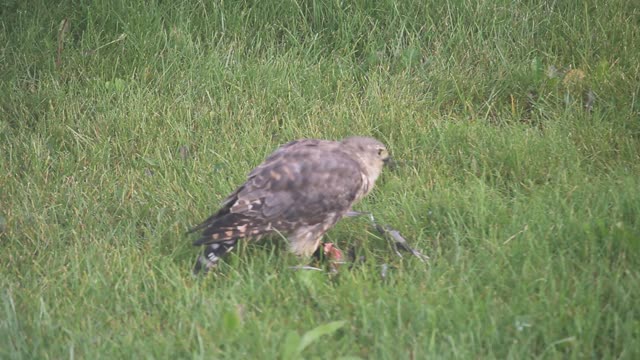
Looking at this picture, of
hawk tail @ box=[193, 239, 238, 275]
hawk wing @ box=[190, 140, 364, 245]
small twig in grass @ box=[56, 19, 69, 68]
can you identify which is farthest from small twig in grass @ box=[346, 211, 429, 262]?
small twig in grass @ box=[56, 19, 69, 68]

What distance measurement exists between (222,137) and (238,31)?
4.53ft

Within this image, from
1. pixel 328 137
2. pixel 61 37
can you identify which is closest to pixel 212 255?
pixel 328 137

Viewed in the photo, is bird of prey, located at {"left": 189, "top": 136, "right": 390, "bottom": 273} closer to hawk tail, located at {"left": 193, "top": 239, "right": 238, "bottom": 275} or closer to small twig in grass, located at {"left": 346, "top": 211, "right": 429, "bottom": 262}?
hawk tail, located at {"left": 193, "top": 239, "right": 238, "bottom": 275}

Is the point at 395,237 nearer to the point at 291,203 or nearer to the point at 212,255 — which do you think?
the point at 291,203

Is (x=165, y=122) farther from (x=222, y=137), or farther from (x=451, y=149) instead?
(x=451, y=149)

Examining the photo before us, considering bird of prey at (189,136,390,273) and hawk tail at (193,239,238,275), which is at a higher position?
bird of prey at (189,136,390,273)

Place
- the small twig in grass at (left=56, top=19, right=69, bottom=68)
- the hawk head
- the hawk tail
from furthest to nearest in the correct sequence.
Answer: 1. the small twig in grass at (left=56, top=19, right=69, bottom=68)
2. the hawk head
3. the hawk tail

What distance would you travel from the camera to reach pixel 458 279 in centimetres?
481

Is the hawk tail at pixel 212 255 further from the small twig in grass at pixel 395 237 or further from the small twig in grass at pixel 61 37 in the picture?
the small twig in grass at pixel 61 37

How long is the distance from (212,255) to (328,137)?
183 centimetres

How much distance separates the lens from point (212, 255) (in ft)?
16.7

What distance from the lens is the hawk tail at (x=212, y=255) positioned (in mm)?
5082

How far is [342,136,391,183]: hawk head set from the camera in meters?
5.67

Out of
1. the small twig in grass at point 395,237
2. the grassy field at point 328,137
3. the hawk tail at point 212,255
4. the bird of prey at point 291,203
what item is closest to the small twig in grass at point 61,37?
the grassy field at point 328,137
